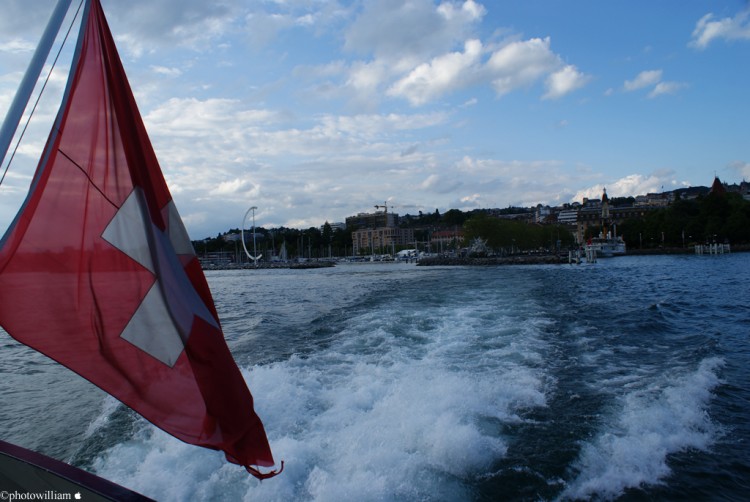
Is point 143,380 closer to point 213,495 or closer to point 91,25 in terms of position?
point 91,25

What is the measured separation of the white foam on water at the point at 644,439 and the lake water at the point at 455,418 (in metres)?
0.02

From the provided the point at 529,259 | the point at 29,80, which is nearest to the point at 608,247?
the point at 529,259

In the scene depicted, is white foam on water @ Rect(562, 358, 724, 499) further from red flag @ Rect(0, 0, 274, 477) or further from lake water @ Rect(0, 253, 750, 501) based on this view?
red flag @ Rect(0, 0, 274, 477)

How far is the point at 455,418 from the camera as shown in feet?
19.3

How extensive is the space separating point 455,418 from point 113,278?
4497 millimetres

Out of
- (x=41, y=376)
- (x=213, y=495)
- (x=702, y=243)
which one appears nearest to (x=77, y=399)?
(x=41, y=376)

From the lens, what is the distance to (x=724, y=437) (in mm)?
5684

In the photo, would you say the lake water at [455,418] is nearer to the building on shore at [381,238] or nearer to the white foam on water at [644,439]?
the white foam on water at [644,439]

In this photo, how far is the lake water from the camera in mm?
4574

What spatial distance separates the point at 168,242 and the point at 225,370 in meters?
0.70

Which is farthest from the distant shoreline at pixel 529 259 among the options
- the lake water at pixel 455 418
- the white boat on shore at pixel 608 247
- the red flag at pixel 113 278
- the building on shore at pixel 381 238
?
the building on shore at pixel 381 238

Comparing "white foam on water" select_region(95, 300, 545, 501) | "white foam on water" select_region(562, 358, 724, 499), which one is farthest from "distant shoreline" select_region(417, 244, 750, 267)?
"white foam on water" select_region(95, 300, 545, 501)

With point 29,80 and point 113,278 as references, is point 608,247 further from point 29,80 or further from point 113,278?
point 29,80

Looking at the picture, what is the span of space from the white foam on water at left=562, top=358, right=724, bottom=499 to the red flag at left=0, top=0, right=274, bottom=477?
3.48 metres
